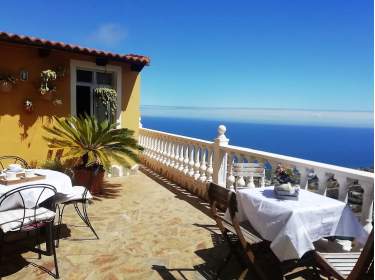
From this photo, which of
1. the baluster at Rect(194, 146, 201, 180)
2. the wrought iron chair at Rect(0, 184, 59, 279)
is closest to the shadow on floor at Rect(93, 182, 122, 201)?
the baluster at Rect(194, 146, 201, 180)

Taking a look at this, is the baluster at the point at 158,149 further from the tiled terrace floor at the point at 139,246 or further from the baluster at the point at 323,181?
the baluster at the point at 323,181

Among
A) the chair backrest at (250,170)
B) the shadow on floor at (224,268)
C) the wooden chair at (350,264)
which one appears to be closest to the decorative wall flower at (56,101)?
the chair backrest at (250,170)

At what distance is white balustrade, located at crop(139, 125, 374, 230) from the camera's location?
298 cm

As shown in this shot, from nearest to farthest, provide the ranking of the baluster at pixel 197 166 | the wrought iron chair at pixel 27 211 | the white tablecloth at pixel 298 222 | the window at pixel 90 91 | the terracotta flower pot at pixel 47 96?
1. the white tablecloth at pixel 298 222
2. the wrought iron chair at pixel 27 211
3. the baluster at pixel 197 166
4. the terracotta flower pot at pixel 47 96
5. the window at pixel 90 91

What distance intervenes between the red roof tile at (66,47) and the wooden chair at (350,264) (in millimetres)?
6088

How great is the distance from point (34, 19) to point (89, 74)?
16.6 ft

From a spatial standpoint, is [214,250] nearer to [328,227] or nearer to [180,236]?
[180,236]

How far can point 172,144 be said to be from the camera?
7434 mm

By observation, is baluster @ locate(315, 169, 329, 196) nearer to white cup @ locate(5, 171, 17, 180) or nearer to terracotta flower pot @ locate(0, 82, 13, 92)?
white cup @ locate(5, 171, 17, 180)

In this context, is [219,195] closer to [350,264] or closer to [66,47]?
[350,264]

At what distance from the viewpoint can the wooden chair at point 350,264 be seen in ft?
6.33

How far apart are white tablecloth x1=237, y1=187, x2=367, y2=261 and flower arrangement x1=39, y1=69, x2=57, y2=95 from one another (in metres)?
5.41

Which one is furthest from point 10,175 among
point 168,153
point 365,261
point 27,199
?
point 168,153

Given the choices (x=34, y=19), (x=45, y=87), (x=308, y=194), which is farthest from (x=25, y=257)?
(x=34, y=19)
